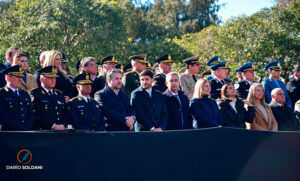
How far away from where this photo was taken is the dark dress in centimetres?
618

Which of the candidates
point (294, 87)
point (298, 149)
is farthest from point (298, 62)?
point (298, 149)

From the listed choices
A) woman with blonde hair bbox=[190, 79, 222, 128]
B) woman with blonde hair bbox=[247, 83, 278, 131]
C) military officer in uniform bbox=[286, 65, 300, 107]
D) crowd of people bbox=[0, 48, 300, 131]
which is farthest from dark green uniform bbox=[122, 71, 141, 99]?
military officer in uniform bbox=[286, 65, 300, 107]

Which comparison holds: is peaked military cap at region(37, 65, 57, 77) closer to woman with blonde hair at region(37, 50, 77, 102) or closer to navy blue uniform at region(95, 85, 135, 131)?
navy blue uniform at region(95, 85, 135, 131)

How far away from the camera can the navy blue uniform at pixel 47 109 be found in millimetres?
5752

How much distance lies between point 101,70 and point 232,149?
195 inches

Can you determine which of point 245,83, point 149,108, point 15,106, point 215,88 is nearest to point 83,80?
point 149,108

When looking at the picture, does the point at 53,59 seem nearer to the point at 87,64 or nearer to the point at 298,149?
the point at 87,64

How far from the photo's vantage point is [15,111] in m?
5.41

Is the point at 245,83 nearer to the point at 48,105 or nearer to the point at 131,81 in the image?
the point at 131,81

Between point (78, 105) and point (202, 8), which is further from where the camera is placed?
point (202, 8)

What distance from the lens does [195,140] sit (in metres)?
4.37

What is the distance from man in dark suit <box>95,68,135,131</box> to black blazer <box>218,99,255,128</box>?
5.18 ft

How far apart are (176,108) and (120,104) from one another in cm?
85

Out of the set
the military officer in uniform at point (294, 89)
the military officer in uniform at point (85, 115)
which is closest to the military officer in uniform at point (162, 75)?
the military officer in uniform at point (85, 115)
